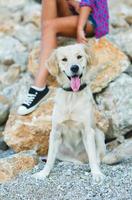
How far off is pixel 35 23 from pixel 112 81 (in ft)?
15.6

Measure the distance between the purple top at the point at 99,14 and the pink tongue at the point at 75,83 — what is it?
136cm

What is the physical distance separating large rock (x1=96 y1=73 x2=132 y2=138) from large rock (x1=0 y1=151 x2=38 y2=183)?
3.93 feet

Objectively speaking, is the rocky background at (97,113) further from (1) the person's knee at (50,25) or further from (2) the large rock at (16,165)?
(1) the person's knee at (50,25)

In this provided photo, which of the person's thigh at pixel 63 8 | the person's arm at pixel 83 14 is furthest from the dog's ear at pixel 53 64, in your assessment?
the person's thigh at pixel 63 8

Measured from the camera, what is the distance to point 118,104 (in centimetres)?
572

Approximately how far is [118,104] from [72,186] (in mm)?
1847

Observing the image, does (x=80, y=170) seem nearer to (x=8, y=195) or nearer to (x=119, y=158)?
(x=119, y=158)

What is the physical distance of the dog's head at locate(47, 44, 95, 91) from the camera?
4.38m

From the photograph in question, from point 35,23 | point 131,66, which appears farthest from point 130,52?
point 35,23

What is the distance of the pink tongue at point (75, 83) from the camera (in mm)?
4414

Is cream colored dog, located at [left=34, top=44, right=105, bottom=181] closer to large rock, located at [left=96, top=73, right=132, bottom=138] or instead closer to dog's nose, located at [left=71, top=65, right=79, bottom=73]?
dog's nose, located at [left=71, top=65, right=79, bottom=73]

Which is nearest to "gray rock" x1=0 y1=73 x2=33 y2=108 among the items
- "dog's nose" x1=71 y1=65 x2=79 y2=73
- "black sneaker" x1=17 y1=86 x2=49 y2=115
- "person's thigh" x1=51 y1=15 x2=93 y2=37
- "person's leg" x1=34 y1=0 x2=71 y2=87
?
"black sneaker" x1=17 y1=86 x2=49 y2=115

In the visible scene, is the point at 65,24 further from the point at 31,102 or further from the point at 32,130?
the point at 32,130

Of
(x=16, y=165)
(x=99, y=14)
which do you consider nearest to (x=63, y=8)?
(x=99, y=14)
